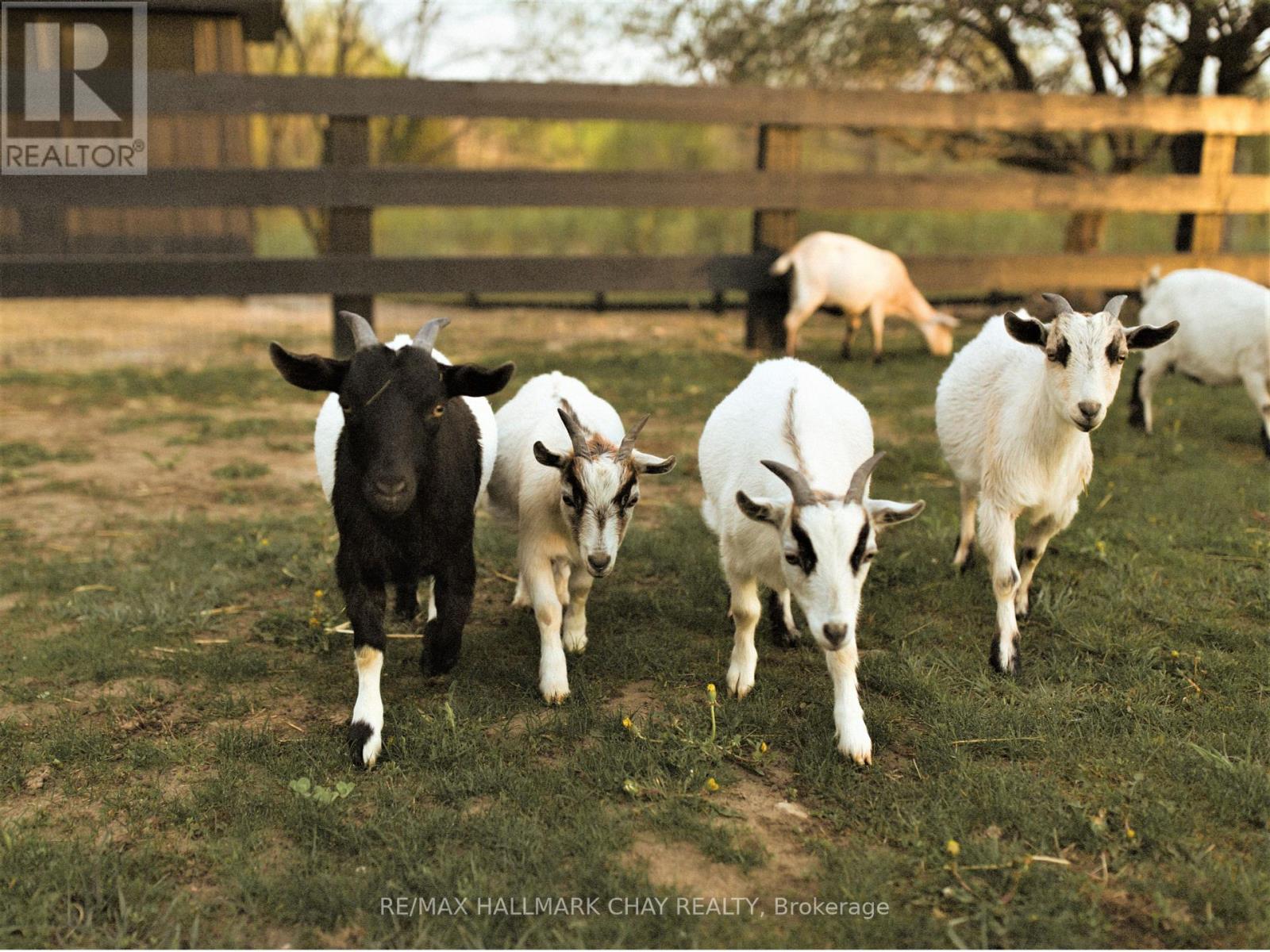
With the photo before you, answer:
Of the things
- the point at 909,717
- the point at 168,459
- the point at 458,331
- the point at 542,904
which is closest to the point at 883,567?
the point at 909,717

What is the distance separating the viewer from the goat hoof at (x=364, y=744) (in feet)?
11.7

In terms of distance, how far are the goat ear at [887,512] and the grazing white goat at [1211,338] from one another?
188 inches

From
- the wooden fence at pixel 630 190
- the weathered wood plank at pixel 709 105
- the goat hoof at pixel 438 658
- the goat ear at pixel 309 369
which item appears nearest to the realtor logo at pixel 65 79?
the wooden fence at pixel 630 190

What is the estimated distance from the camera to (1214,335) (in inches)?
286

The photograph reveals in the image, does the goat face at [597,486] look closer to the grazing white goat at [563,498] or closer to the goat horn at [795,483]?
the grazing white goat at [563,498]

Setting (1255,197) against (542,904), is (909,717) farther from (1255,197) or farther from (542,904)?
(1255,197)

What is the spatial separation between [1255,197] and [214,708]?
11.9 meters

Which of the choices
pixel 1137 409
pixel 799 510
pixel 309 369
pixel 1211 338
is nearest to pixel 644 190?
pixel 1137 409

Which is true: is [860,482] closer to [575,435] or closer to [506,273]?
[575,435]

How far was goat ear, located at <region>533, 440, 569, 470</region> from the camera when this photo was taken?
3996mm

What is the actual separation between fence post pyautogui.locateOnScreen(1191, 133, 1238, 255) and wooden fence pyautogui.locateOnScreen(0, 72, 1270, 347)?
2 centimetres

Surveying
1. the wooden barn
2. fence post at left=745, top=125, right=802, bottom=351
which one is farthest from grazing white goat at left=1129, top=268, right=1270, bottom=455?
the wooden barn

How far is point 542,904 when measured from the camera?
286cm

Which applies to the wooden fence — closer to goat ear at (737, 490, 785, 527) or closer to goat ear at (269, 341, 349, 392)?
goat ear at (269, 341, 349, 392)
